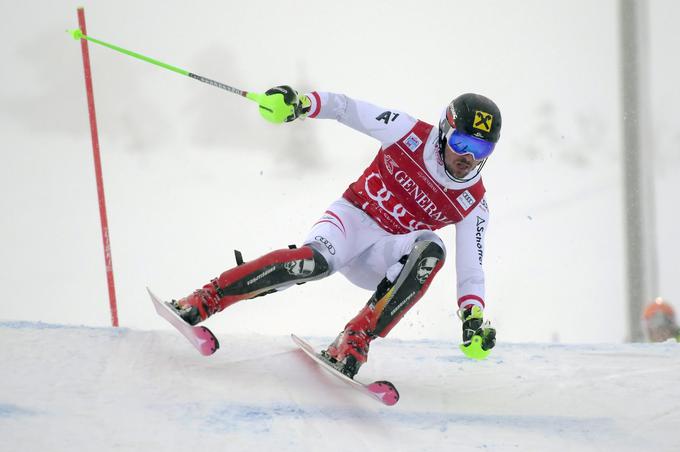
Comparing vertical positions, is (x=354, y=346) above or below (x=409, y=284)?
below

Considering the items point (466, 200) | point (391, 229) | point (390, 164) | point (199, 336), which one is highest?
point (390, 164)

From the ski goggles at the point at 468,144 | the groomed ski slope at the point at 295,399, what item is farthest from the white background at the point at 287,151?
the ski goggles at the point at 468,144

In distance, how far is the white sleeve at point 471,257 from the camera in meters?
3.44

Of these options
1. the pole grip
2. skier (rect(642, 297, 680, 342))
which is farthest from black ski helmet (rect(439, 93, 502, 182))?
skier (rect(642, 297, 680, 342))

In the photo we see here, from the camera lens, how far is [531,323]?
8.21m

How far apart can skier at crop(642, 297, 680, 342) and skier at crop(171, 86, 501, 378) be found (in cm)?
318

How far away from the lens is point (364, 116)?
11.3 feet

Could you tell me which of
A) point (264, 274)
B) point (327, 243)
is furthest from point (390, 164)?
point (264, 274)

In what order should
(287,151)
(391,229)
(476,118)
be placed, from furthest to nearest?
(287,151), (391,229), (476,118)

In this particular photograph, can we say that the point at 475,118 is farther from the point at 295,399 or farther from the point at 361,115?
the point at 295,399

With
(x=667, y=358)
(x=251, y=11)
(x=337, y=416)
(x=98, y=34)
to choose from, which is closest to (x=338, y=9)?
(x=251, y=11)

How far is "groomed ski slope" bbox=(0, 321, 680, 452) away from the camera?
8.30 ft

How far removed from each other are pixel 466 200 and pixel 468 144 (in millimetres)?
322

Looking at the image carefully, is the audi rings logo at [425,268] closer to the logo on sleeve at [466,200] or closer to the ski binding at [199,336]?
the logo on sleeve at [466,200]
